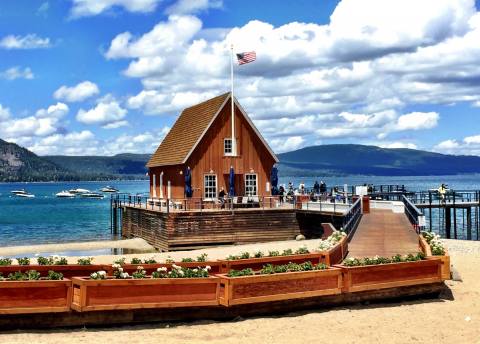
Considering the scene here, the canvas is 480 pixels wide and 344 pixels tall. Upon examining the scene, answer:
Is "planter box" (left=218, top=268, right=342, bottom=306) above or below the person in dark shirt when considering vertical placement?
below

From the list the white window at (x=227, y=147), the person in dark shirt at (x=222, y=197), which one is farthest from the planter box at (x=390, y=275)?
the white window at (x=227, y=147)

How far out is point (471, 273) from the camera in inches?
790

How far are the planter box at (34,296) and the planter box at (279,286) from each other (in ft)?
10.1

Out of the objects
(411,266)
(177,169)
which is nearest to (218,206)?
(177,169)

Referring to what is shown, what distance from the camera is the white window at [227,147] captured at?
4100 cm

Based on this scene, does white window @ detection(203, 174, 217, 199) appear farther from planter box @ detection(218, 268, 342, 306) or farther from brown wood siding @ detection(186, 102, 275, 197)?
planter box @ detection(218, 268, 342, 306)

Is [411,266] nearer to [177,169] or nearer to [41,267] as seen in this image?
A: [41,267]

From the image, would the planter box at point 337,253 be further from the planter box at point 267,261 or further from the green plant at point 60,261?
the green plant at point 60,261

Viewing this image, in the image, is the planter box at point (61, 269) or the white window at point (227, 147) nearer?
the planter box at point (61, 269)

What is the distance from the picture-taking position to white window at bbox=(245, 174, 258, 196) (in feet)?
137

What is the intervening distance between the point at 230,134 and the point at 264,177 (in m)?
3.66

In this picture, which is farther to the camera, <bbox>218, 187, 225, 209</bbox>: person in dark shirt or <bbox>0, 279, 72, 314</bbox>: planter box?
<bbox>218, 187, 225, 209</bbox>: person in dark shirt

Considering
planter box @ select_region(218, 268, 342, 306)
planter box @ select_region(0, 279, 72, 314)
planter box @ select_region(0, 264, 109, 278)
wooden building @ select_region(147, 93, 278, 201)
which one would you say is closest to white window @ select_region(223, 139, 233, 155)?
wooden building @ select_region(147, 93, 278, 201)

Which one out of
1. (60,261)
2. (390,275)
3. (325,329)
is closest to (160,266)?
(60,261)
